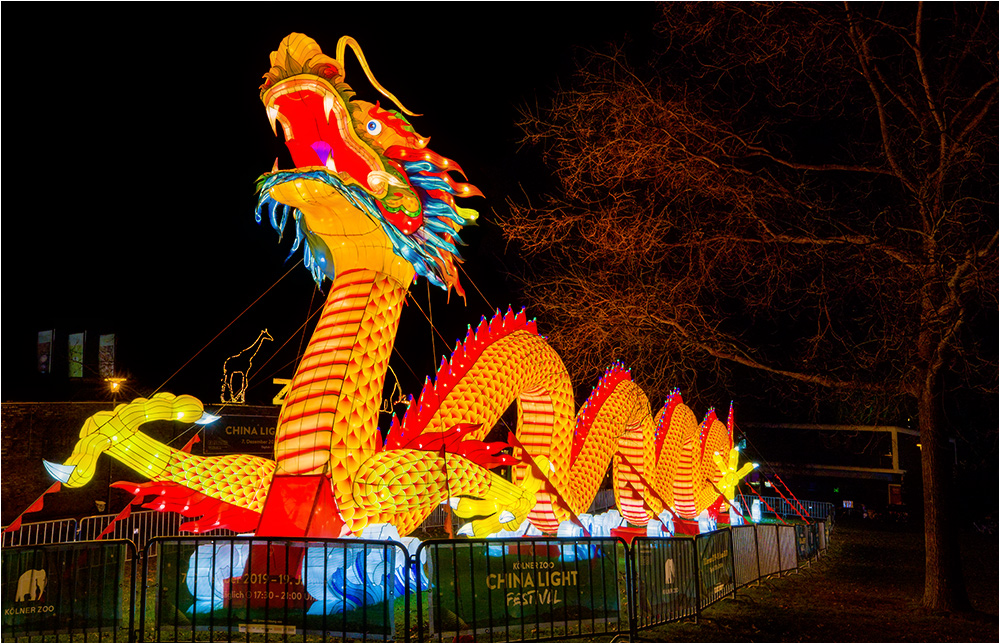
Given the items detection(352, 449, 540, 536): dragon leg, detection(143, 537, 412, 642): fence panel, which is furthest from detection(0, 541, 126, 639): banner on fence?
detection(352, 449, 540, 536): dragon leg

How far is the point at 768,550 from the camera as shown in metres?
11.4

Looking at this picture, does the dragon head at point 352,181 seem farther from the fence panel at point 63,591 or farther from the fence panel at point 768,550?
the fence panel at point 768,550

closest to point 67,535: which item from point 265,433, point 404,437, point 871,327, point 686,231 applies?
point 265,433

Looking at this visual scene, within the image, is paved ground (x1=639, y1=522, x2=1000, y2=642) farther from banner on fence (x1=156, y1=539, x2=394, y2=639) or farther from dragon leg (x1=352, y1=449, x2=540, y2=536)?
banner on fence (x1=156, y1=539, x2=394, y2=639)

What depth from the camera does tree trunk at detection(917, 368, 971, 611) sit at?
8828mm

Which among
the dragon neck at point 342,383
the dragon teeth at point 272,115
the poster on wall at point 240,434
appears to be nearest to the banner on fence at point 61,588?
the dragon neck at point 342,383

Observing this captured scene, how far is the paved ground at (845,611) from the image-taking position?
24.0 ft

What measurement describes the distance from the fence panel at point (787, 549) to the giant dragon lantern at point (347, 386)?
16.4ft

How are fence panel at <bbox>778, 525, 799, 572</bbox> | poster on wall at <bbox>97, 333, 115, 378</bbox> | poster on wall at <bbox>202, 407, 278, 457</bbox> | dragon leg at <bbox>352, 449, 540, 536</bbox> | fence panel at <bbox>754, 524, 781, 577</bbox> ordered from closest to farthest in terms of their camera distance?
dragon leg at <bbox>352, 449, 540, 536</bbox> < fence panel at <bbox>754, 524, 781, 577</bbox> < fence panel at <bbox>778, 525, 799, 572</bbox> < poster on wall at <bbox>202, 407, 278, 457</bbox> < poster on wall at <bbox>97, 333, 115, 378</bbox>

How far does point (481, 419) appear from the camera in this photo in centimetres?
913

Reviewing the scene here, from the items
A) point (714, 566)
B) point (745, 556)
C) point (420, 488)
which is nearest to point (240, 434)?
point (420, 488)

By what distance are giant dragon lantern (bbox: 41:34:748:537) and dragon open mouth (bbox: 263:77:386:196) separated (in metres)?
0.01

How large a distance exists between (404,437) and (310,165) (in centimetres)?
291

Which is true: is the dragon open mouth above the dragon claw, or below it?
above
